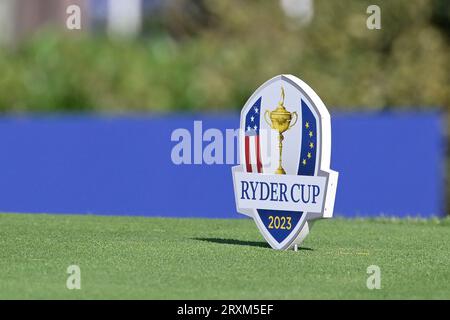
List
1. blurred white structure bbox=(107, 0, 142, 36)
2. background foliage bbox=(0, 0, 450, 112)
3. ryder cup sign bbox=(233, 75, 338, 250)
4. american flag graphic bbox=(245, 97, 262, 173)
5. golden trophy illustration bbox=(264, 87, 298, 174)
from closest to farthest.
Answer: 1. ryder cup sign bbox=(233, 75, 338, 250)
2. golden trophy illustration bbox=(264, 87, 298, 174)
3. american flag graphic bbox=(245, 97, 262, 173)
4. background foliage bbox=(0, 0, 450, 112)
5. blurred white structure bbox=(107, 0, 142, 36)

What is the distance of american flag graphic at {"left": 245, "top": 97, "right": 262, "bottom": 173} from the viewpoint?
39.9ft

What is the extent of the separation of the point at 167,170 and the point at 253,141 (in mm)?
7536

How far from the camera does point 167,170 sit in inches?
772

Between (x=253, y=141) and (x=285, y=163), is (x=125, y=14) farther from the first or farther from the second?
(x=285, y=163)

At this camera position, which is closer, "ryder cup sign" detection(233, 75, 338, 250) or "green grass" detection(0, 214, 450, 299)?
"green grass" detection(0, 214, 450, 299)

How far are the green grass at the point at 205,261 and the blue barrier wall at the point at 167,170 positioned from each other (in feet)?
16.0

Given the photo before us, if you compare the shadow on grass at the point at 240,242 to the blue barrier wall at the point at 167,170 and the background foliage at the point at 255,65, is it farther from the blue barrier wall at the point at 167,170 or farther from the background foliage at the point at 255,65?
the background foliage at the point at 255,65

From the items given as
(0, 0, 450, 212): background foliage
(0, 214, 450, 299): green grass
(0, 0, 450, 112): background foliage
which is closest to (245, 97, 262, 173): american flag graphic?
(0, 214, 450, 299): green grass

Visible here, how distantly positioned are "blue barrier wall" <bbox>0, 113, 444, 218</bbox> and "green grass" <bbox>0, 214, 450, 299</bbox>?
16.0 feet

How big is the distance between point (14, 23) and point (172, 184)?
27775 millimetres

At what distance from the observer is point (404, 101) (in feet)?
85.9

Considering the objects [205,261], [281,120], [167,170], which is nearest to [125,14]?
[167,170]

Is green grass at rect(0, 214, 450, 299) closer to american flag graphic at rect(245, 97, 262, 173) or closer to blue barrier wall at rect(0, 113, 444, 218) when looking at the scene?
american flag graphic at rect(245, 97, 262, 173)
